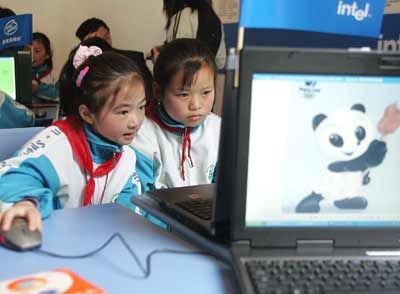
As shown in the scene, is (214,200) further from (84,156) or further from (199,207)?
(84,156)

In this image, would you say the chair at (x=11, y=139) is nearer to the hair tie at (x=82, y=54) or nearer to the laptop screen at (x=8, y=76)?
the hair tie at (x=82, y=54)

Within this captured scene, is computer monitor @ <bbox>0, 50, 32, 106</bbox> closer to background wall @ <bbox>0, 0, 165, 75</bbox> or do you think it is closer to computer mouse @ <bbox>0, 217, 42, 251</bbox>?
background wall @ <bbox>0, 0, 165, 75</bbox>

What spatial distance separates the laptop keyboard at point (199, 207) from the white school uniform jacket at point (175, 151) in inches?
19.8

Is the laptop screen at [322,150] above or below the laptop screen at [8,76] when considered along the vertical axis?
above

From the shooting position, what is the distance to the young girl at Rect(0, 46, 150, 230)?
123 cm

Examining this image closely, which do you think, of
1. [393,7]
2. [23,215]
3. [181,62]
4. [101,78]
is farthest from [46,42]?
[23,215]

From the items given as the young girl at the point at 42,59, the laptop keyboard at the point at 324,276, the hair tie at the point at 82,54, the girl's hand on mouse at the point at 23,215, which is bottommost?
the young girl at the point at 42,59

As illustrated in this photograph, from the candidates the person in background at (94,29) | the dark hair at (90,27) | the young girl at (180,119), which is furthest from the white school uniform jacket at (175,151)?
the dark hair at (90,27)

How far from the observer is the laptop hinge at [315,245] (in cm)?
73

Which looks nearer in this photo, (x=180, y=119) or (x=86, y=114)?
(x=86, y=114)

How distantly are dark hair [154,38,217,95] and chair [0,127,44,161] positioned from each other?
1.33 ft

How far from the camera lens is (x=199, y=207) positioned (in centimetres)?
94

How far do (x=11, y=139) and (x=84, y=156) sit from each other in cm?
21

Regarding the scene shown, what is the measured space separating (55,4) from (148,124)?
3.84 meters
